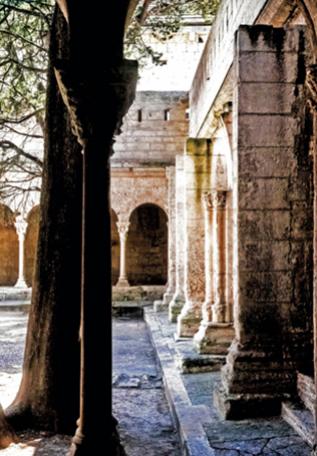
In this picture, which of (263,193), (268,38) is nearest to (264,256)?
(263,193)

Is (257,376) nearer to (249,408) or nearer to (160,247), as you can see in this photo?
(249,408)

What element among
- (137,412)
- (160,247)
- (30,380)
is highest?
(160,247)

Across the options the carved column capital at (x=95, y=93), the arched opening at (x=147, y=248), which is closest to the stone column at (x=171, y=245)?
the arched opening at (x=147, y=248)

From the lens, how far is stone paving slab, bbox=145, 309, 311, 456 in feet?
16.1

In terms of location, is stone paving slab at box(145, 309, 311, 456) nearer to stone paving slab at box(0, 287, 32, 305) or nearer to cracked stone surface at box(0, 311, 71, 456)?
cracked stone surface at box(0, 311, 71, 456)

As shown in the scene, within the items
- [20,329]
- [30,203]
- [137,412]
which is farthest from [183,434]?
[30,203]

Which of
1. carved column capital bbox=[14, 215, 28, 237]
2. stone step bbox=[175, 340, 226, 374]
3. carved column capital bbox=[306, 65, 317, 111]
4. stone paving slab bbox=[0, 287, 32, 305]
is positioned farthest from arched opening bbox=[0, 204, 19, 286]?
carved column capital bbox=[306, 65, 317, 111]

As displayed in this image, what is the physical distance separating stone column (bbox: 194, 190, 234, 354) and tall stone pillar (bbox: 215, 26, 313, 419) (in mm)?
2853

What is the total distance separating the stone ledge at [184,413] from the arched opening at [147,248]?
1224 cm

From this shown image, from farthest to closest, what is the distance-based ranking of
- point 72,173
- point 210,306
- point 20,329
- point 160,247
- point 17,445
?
point 160,247, point 20,329, point 210,306, point 72,173, point 17,445

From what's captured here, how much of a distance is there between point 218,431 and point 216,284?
3.95m

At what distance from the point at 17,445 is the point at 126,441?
3.56ft

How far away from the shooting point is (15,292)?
61.1ft

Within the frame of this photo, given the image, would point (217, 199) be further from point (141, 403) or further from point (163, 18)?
point (163, 18)
